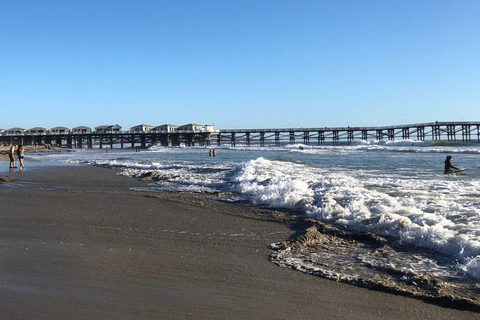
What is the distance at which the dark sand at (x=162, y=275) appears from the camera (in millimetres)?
3162

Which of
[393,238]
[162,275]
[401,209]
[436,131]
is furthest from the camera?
[436,131]

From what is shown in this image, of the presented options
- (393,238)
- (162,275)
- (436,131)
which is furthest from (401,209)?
(436,131)

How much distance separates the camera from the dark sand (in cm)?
316

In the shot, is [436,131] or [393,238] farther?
[436,131]

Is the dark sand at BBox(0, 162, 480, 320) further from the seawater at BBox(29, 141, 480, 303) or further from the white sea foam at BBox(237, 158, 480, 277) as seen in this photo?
the white sea foam at BBox(237, 158, 480, 277)

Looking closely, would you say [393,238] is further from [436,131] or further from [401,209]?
[436,131]

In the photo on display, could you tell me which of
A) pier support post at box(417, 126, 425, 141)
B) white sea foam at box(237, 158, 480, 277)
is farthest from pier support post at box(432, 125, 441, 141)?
white sea foam at box(237, 158, 480, 277)

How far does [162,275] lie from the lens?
3971 mm

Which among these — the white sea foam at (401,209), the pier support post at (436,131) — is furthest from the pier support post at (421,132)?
the white sea foam at (401,209)

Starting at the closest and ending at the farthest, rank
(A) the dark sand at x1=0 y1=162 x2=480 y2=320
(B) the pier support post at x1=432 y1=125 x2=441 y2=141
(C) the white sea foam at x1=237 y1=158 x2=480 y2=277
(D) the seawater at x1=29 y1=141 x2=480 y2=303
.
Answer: (A) the dark sand at x1=0 y1=162 x2=480 y2=320
(D) the seawater at x1=29 y1=141 x2=480 y2=303
(C) the white sea foam at x1=237 y1=158 x2=480 y2=277
(B) the pier support post at x1=432 y1=125 x2=441 y2=141

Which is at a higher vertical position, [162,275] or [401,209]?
[401,209]

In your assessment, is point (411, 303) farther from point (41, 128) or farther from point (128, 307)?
point (41, 128)

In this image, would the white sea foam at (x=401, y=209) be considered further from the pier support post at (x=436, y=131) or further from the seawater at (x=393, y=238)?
the pier support post at (x=436, y=131)

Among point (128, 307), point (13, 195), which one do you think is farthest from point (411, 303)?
point (13, 195)
